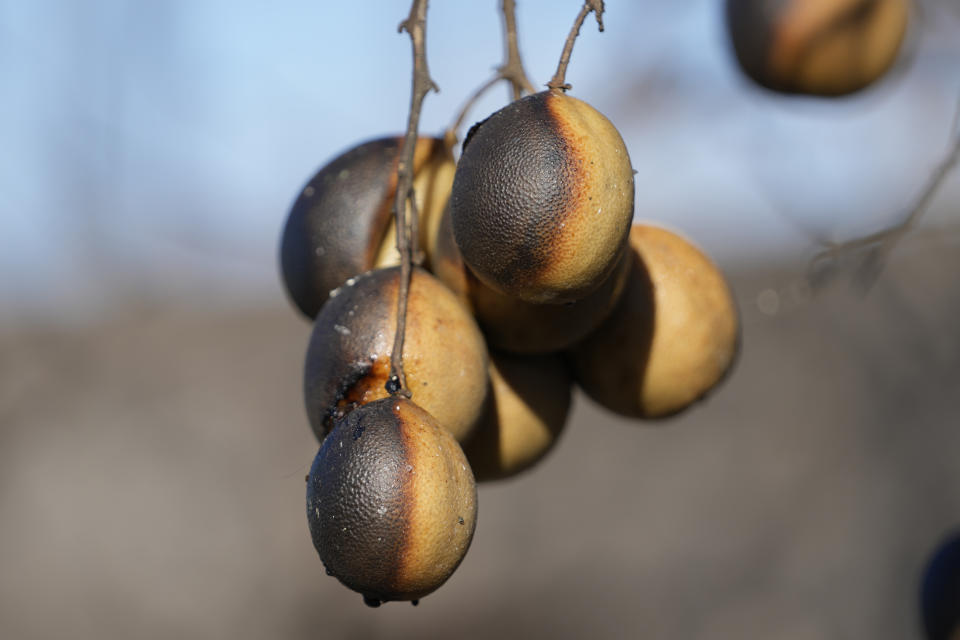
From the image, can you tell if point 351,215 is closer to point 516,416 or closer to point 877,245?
point 516,416

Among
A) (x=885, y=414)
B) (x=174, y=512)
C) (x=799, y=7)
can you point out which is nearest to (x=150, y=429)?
(x=174, y=512)

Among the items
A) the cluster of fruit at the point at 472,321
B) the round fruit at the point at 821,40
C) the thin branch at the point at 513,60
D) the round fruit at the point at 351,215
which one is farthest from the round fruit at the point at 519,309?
the round fruit at the point at 821,40

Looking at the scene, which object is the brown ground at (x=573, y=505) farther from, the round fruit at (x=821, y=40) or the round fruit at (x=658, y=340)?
the round fruit at (x=658, y=340)

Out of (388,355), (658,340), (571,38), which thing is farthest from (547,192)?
(658,340)

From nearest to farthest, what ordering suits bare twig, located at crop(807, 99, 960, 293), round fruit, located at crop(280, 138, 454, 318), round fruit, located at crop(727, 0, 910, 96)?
round fruit, located at crop(280, 138, 454, 318) < bare twig, located at crop(807, 99, 960, 293) < round fruit, located at crop(727, 0, 910, 96)

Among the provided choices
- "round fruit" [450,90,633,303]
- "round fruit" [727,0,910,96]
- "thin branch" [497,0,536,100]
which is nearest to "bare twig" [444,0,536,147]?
"thin branch" [497,0,536,100]

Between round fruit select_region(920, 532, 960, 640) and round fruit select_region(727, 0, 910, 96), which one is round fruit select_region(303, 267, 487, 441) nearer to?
round fruit select_region(920, 532, 960, 640)
